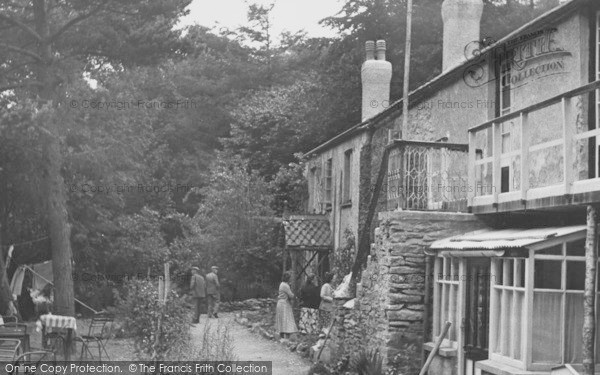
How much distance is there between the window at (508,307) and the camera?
11.5 meters

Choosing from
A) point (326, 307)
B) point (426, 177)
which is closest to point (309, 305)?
point (326, 307)

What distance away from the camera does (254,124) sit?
130 feet

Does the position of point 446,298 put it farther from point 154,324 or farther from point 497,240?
point 154,324

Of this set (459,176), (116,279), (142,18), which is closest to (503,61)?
(459,176)


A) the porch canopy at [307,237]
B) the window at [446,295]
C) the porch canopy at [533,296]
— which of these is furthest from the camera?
the porch canopy at [307,237]

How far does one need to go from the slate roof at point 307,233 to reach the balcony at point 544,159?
12.4m

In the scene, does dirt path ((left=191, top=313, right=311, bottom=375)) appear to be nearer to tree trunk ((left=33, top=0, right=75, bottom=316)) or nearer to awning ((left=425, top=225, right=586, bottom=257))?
tree trunk ((left=33, top=0, right=75, bottom=316))

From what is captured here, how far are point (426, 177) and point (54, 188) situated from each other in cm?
992

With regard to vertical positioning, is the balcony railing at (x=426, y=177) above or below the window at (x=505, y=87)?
below

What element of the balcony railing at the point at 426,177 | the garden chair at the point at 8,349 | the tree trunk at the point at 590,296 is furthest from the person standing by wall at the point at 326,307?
the tree trunk at the point at 590,296

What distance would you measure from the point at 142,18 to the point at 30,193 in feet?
29.9

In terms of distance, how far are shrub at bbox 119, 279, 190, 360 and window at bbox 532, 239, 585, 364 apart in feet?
18.2

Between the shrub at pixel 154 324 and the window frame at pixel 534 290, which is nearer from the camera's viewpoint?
the window frame at pixel 534 290

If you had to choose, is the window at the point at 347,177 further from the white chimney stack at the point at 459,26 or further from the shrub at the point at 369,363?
the shrub at the point at 369,363
